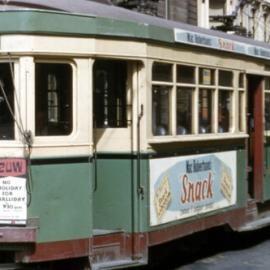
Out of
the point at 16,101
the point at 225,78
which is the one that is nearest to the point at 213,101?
the point at 225,78

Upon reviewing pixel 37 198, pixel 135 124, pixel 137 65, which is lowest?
pixel 37 198

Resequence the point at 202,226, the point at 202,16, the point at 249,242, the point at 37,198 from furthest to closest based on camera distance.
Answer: the point at 202,16
the point at 249,242
the point at 202,226
the point at 37,198

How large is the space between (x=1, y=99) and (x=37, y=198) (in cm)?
96

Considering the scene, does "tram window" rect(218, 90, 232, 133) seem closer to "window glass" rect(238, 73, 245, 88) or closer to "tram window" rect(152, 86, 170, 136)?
"window glass" rect(238, 73, 245, 88)

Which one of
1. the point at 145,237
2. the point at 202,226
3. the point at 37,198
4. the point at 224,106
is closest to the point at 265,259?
the point at 202,226

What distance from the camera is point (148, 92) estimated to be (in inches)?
324

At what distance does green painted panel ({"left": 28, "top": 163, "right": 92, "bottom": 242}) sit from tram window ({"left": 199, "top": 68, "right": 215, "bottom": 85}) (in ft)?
7.20

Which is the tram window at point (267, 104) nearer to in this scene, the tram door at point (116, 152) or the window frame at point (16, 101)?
the tram door at point (116, 152)

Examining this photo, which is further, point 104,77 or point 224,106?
point 224,106

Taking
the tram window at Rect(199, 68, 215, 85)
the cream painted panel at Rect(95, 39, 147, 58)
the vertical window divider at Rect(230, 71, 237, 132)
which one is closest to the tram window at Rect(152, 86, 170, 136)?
the cream painted panel at Rect(95, 39, 147, 58)

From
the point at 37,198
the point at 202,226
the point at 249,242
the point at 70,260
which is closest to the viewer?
the point at 37,198

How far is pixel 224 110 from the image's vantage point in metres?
10.0

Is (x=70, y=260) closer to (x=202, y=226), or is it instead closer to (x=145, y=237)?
(x=145, y=237)

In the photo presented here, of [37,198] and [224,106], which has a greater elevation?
[224,106]
